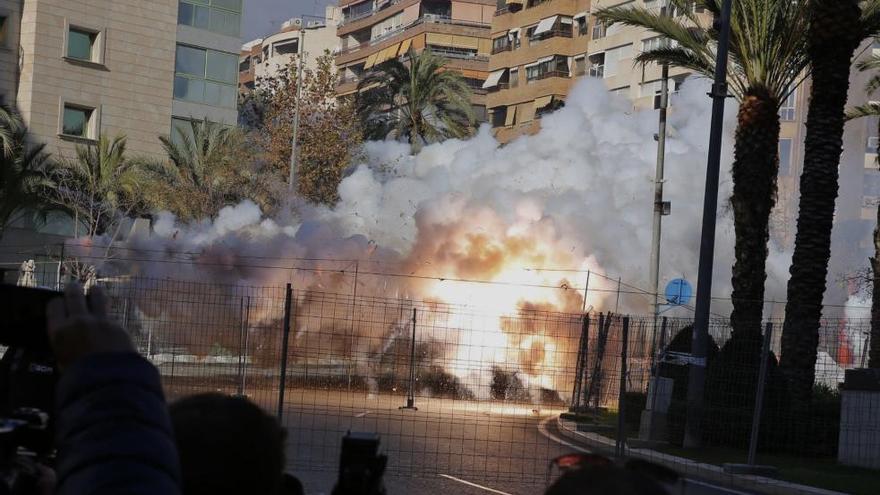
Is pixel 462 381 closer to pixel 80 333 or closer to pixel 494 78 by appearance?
pixel 80 333

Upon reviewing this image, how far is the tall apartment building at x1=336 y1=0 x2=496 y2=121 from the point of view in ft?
273

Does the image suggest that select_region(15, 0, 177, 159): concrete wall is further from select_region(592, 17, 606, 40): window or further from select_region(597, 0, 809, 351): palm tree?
select_region(592, 17, 606, 40): window

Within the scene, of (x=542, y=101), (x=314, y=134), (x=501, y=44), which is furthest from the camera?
(x=501, y=44)

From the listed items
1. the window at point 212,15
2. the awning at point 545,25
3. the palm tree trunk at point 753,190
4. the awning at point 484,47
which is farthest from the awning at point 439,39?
the palm tree trunk at point 753,190

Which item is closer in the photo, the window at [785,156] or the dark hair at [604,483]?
the dark hair at [604,483]

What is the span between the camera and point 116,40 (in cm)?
4162

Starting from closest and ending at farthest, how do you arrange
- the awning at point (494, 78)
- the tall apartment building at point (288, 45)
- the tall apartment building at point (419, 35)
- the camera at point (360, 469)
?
the camera at point (360, 469)
the awning at point (494, 78)
the tall apartment building at point (419, 35)
the tall apartment building at point (288, 45)

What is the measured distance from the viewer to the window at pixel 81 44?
40.4 metres

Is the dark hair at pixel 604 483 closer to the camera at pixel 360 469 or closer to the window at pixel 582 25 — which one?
the camera at pixel 360 469

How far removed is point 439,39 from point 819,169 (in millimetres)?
64772

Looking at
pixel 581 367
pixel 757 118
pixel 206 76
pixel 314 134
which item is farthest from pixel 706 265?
pixel 314 134

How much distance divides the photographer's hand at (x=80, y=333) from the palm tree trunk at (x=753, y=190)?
2037 centimetres

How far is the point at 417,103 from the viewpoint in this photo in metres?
56.2

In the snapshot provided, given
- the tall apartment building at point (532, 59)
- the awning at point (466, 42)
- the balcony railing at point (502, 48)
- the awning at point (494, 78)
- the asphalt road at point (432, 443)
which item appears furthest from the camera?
the awning at point (466, 42)
